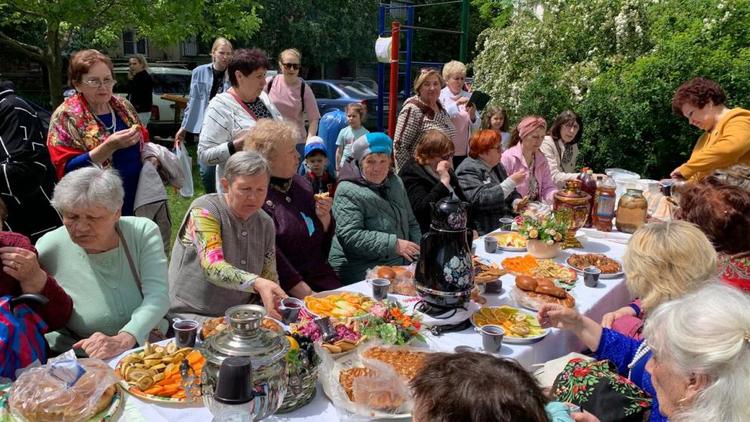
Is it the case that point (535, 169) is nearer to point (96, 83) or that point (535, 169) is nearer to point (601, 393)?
point (601, 393)

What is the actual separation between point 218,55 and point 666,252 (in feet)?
14.3

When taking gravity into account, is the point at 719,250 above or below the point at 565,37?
below

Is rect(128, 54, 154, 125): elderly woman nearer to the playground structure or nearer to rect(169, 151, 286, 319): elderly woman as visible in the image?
the playground structure

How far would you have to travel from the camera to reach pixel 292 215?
338 cm

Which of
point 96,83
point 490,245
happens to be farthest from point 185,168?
point 490,245

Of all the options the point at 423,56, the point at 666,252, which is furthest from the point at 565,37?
the point at 423,56

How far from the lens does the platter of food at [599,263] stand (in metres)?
3.28

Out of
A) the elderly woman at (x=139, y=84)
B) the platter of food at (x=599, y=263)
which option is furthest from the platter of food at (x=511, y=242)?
the elderly woman at (x=139, y=84)

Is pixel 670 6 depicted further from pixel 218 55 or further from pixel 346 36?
pixel 346 36

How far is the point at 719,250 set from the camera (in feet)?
8.91

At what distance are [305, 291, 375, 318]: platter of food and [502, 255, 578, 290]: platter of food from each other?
3.12 ft

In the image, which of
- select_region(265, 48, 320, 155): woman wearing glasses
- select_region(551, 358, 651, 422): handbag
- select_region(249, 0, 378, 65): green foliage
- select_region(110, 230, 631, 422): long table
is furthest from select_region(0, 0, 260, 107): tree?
select_region(249, 0, 378, 65): green foliage

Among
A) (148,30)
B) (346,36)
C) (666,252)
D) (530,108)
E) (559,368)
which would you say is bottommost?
(559,368)

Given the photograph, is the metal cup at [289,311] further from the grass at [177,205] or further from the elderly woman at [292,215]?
the grass at [177,205]
